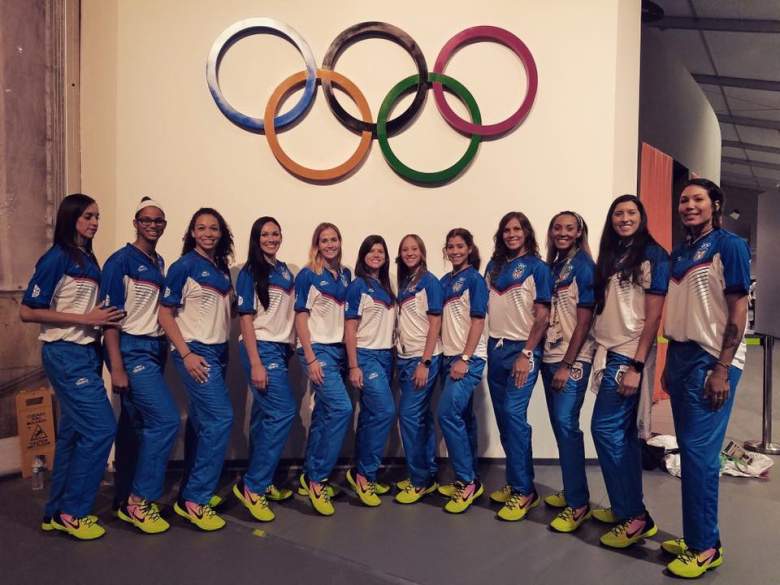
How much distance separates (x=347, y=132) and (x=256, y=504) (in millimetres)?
2253

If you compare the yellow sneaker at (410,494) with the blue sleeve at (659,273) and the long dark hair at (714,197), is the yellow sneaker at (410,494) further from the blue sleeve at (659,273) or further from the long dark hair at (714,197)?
the long dark hair at (714,197)

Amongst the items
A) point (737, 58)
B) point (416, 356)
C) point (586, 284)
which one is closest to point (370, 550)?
point (416, 356)

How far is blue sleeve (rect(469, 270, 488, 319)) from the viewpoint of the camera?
112 inches

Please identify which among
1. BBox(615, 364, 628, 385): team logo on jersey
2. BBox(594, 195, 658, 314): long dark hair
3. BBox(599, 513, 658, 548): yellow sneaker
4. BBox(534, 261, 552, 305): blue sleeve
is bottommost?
BBox(599, 513, 658, 548): yellow sneaker

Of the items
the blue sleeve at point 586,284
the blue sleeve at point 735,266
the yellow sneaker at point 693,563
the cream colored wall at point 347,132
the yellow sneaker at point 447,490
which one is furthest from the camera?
the cream colored wall at point 347,132

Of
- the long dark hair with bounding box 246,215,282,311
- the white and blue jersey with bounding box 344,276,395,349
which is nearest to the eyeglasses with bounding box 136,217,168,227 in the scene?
the long dark hair with bounding box 246,215,282,311

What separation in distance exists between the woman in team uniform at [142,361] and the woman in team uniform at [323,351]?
2.30 feet

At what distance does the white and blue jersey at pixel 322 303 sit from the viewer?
2896mm

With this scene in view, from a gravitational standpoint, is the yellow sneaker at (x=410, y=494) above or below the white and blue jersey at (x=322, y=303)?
below

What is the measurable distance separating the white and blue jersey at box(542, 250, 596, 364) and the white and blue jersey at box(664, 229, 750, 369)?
1.38 feet

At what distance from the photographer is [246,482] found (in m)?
2.80

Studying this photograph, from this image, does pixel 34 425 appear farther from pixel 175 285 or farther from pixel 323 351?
pixel 323 351

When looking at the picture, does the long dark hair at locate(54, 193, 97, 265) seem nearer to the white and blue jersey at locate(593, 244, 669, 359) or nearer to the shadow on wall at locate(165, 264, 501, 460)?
the shadow on wall at locate(165, 264, 501, 460)

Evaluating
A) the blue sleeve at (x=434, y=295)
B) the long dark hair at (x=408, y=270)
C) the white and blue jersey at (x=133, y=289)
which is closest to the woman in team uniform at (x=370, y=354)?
the long dark hair at (x=408, y=270)
